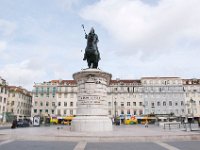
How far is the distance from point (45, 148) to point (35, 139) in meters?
3.49

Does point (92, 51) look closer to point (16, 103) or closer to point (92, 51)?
point (92, 51)

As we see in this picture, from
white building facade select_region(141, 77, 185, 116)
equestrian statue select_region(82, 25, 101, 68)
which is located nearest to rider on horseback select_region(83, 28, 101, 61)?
equestrian statue select_region(82, 25, 101, 68)

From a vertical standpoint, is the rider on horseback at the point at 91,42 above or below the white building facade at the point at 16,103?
above

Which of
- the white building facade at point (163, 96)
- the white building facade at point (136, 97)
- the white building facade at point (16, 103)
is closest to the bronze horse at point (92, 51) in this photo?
the white building facade at point (136, 97)

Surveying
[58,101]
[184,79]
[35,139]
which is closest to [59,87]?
[58,101]

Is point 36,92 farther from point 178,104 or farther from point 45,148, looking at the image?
point 45,148

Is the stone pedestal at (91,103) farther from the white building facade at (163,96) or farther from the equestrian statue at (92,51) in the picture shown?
the white building facade at (163,96)

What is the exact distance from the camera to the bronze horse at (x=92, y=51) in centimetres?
1972

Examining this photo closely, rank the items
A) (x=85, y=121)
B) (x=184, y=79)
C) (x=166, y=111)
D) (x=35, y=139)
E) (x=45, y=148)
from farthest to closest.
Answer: (x=184, y=79) < (x=166, y=111) < (x=85, y=121) < (x=35, y=139) < (x=45, y=148)

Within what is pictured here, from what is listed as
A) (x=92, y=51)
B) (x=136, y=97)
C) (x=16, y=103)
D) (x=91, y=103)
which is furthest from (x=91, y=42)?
(x=16, y=103)

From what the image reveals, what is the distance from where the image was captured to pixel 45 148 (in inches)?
393

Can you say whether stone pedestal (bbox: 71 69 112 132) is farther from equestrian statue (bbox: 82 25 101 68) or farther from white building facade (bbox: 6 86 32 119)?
white building facade (bbox: 6 86 32 119)

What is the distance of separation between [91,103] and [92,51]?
17.0 ft

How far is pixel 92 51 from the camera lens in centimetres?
1969
